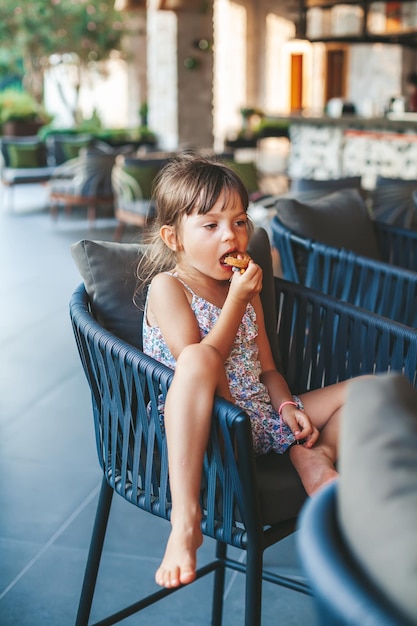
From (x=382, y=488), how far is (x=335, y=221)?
7.20 ft

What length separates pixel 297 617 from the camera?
1.82 metres

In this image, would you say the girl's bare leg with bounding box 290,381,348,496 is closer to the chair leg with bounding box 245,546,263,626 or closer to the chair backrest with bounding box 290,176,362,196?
the chair leg with bounding box 245,546,263,626

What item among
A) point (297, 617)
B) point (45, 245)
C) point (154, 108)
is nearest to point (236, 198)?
point (297, 617)

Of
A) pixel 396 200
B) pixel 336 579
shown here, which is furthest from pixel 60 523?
pixel 396 200

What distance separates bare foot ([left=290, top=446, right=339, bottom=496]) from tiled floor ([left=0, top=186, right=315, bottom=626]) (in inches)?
21.1

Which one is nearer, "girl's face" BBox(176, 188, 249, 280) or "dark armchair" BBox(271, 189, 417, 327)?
"girl's face" BBox(176, 188, 249, 280)

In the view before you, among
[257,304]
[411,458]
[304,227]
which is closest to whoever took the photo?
[411,458]

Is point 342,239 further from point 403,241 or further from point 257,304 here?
point 257,304

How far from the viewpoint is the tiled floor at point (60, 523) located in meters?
1.85

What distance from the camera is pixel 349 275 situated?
2412 millimetres

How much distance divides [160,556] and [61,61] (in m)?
16.8

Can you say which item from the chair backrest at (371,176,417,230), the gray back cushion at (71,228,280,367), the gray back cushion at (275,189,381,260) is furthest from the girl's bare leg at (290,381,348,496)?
the chair backrest at (371,176,417,230)

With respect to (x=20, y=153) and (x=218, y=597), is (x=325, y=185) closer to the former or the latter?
(x=218, y=597)

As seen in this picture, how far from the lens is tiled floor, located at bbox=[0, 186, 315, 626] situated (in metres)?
1.85
